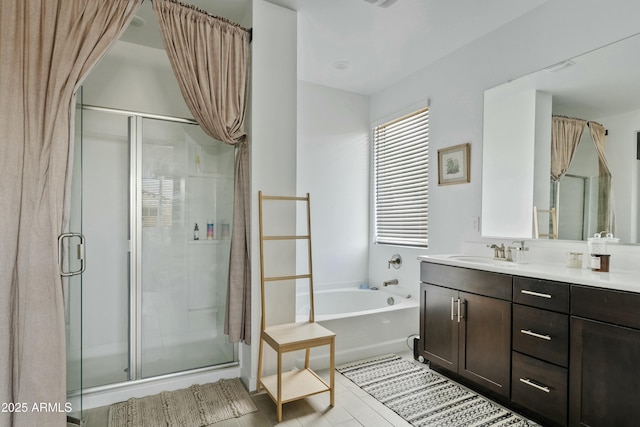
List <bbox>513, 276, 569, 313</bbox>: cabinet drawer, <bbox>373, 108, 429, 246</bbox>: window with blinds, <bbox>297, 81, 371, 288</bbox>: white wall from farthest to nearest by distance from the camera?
<bbox>297, 81, 371, 288</bbox>: white wall
<bbox>373, 108, 429, 246</bbox>: window with blinds
<bbox>513, 276, 569, 313</bbox>: cabinet drawer

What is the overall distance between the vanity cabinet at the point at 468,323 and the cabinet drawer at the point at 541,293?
0.19ft

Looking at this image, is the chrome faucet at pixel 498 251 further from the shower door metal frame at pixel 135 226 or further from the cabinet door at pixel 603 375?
the shower door metal frame at pixel 135 226

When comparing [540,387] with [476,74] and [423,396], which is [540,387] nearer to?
[423,396]

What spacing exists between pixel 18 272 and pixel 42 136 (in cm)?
66

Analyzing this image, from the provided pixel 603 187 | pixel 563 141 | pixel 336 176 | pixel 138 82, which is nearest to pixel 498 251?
pixel 603 187

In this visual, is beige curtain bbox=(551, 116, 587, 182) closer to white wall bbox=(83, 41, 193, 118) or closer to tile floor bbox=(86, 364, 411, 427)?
tile floor bbox=(86, 364, 411, 427)

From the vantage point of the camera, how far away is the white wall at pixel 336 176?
378 centimetres

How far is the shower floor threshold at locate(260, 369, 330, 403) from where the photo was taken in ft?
6.89

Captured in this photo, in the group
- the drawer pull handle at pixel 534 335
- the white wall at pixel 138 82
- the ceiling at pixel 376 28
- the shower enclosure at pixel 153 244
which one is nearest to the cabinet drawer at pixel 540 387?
the drawer pull handle at pixel 534 335

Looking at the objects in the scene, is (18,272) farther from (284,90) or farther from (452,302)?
(452,302)

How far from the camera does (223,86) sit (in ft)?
7.60

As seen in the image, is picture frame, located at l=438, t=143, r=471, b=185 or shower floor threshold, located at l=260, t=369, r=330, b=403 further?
picture frame, located at l=438, t=143, r=471, b=185

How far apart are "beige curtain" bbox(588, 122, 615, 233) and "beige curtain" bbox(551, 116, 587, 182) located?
0.34 ft

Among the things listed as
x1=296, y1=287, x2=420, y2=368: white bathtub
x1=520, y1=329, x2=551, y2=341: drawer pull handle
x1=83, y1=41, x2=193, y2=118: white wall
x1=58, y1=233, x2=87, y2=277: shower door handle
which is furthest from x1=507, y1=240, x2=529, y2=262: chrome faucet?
x1=58, y1=233, x2=87, y2=277: shower door handle
